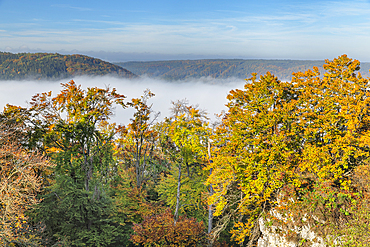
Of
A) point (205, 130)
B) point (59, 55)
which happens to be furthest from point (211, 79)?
point (205, 130)

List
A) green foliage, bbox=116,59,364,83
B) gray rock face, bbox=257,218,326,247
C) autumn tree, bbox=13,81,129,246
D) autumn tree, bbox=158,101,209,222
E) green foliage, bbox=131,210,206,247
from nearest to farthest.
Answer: gray rock face, bbox=257,218,326,247 → green foliage, bbox=131,210,206,247 → autumn tree, bbox=13,81,129,246 → autumn tree, bbox=158,101,209,222 → green foliage, bbox=116,59,364,83

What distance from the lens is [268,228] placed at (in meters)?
12.3

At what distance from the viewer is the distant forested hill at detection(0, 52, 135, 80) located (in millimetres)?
116562

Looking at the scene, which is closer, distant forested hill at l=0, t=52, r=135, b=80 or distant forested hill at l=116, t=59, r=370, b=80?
distant forested hill at l=0, t=52, r=135, b=80

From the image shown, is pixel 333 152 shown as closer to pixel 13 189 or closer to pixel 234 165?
pixel 234 165

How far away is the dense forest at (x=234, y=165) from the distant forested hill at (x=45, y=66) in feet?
361

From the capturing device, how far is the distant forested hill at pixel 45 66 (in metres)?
117

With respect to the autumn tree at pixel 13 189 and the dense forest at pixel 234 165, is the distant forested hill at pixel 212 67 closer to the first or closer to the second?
the dense forest at pixel 234 165

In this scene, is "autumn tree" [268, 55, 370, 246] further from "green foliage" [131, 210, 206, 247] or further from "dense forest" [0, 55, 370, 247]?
"green foliage" [131, 210, 206, 247]

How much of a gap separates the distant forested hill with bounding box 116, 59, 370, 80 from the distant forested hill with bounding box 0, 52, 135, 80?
62.5 m

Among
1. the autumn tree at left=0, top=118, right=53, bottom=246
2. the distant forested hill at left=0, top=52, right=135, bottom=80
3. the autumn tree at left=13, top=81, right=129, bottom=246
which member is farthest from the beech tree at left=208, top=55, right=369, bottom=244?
the distant forested hill at left=0, top=52, right=135, bottom=80

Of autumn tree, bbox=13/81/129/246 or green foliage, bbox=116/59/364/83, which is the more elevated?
green foliage, bbox=116/59/364/83

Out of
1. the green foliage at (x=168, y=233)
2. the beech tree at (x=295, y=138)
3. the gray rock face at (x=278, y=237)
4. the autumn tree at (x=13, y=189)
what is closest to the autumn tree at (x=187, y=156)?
the green foliage at (x=168, y=233)

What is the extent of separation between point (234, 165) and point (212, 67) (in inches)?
6311
